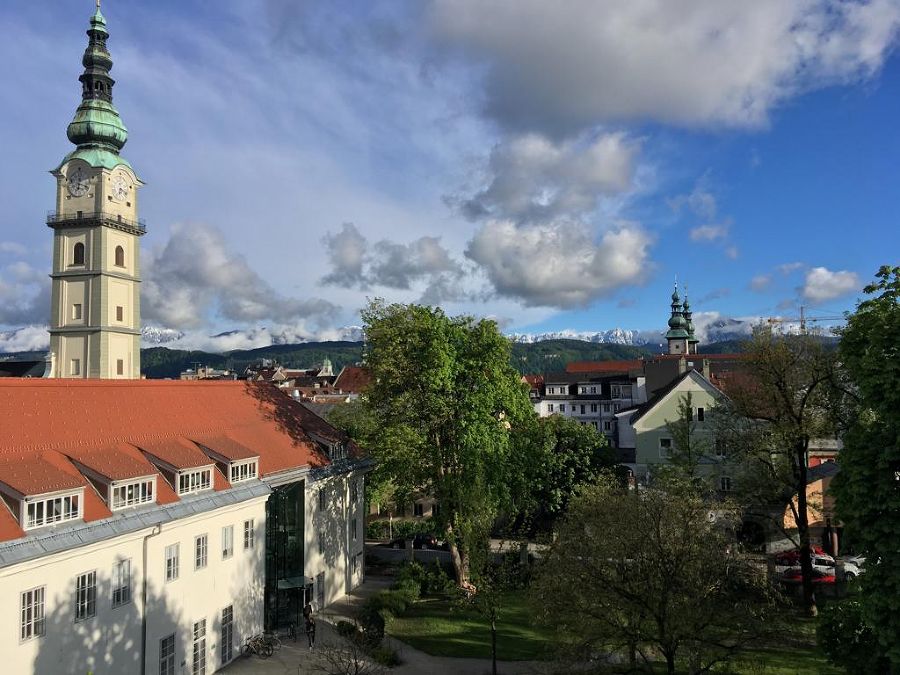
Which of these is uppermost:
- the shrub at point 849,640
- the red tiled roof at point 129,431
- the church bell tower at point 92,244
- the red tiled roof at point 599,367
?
the church bell tower at point 92,244

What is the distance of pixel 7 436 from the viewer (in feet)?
66.8

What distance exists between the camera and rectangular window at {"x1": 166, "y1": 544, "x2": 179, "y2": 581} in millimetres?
22797

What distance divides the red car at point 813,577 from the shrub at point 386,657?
22.0 metres

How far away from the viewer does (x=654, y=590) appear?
17375 millimetres

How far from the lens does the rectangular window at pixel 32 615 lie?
1734cm

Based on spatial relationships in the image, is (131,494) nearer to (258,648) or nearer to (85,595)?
(85,595)

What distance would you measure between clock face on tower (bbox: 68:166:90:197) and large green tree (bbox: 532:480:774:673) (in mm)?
66461

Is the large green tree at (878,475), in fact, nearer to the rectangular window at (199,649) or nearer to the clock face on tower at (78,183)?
the rectangular window at (199,649)

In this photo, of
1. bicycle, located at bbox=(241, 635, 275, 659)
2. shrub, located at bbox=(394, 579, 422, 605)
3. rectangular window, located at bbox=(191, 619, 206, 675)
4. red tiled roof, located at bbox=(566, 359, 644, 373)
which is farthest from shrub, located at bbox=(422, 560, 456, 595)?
red tiled roof, located at bbox=(566, 359, 644, 373)

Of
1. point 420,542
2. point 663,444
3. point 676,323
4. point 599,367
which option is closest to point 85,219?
point 420,542

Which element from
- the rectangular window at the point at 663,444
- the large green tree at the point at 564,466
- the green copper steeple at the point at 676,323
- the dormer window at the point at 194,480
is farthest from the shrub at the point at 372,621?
the green copper steeple at the point at 676,323

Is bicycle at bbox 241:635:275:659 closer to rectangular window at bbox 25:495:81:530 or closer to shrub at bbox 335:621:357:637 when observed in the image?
shrub at bbox 335:621:357:637

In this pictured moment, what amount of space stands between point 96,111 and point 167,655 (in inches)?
2451

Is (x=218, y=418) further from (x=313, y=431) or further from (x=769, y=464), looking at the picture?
(x=769, y=464)
